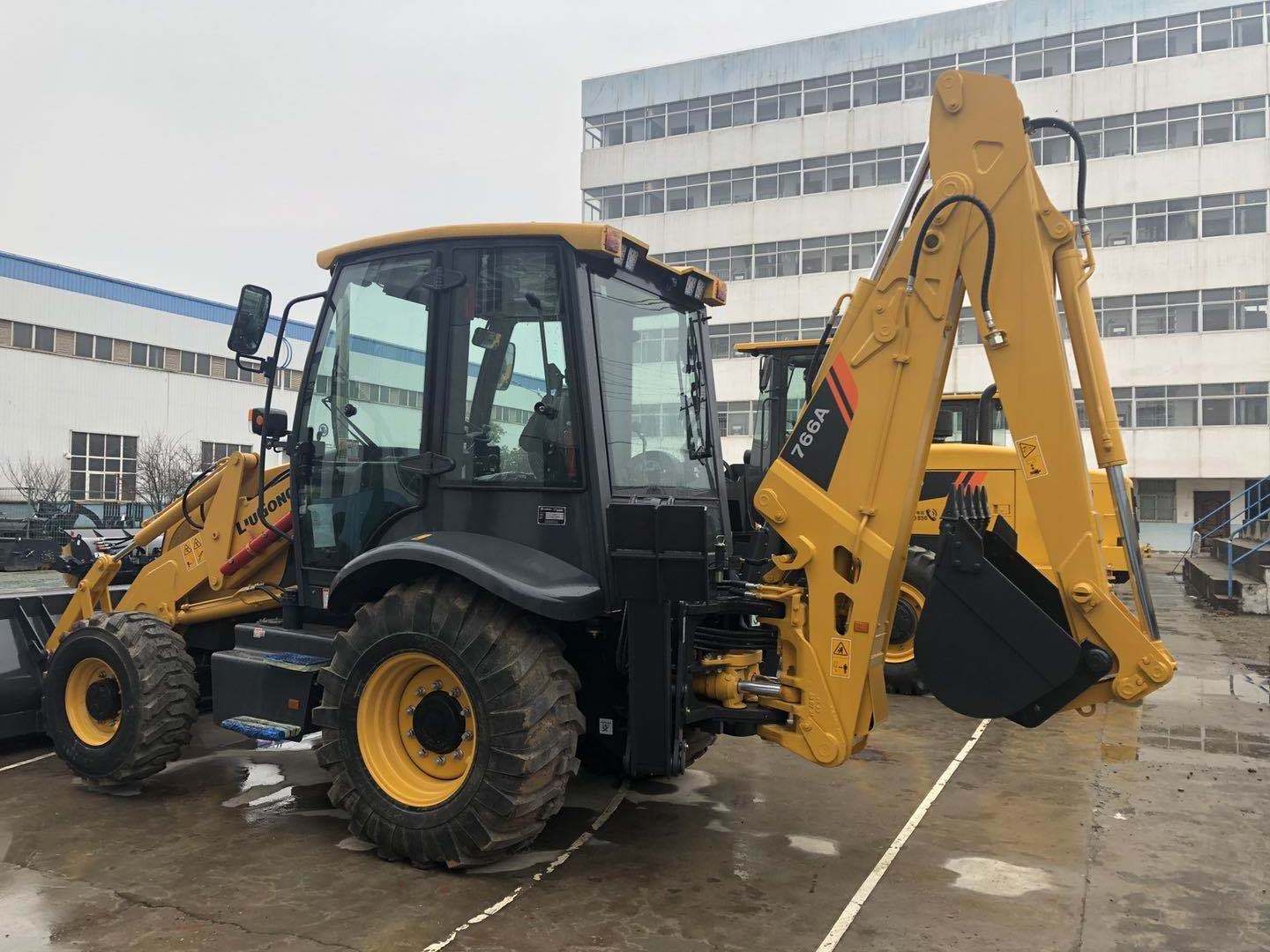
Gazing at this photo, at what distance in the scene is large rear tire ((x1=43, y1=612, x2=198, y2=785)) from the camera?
573cm

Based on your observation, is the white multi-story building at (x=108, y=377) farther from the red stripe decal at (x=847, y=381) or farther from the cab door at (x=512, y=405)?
the red stripe decal at (x=847, y=381)

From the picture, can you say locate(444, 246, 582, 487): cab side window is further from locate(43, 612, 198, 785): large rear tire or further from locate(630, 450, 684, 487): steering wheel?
locate(43, 612, 198, 785): large rear tire

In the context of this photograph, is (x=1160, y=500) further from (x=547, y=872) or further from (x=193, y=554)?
(x=547, y=872)

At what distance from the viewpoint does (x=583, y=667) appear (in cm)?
519

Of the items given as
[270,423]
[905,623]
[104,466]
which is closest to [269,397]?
[270,423]

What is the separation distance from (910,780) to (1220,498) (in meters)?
33.7

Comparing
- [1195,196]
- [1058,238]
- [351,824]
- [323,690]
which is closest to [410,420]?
[323,690]

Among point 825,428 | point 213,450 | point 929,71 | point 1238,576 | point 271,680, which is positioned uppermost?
point 929,71

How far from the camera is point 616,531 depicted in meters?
4.71

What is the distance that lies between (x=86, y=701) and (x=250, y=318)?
98.3 inches

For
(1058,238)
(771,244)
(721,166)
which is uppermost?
(721,166)

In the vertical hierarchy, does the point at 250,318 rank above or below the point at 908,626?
above

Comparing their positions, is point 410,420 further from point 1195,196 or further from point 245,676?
point 1195,196

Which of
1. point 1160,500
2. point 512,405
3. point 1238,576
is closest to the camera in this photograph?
point 512,405
